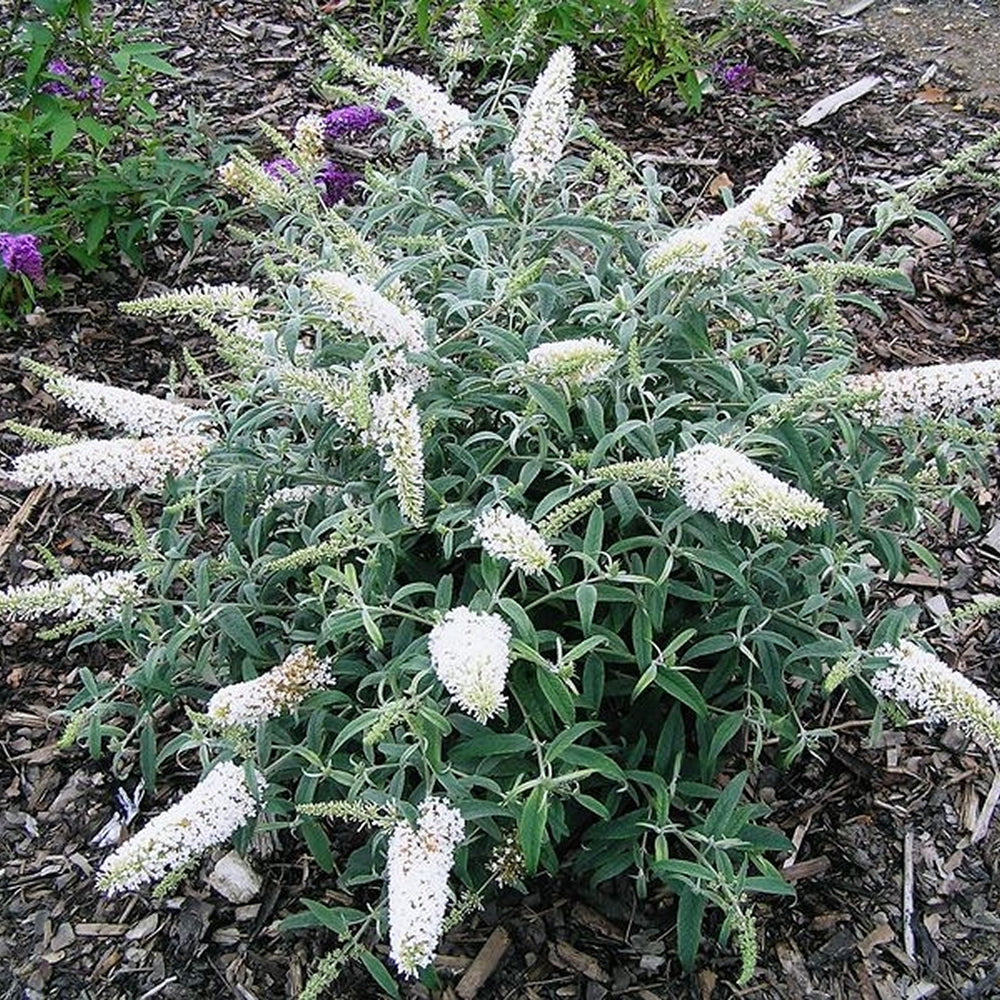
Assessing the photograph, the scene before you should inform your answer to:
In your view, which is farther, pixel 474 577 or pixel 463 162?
pixel 463 162

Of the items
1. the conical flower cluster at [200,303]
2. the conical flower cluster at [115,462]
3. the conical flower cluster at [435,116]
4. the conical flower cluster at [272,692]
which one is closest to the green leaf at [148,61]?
the conical flower cluster at [435,116]

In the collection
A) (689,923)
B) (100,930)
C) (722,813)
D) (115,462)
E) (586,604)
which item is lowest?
(100,930)

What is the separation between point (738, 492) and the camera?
86.6 inches

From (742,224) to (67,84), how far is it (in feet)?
9.84

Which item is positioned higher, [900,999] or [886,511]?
[886,511]

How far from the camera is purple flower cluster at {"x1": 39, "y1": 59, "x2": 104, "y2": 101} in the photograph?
4.53 metres

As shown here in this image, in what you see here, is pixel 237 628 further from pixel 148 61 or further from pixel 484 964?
pixel 148 61

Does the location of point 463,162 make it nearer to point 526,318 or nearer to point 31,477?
point 526,318

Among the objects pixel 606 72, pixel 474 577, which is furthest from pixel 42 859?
pixel 606 72

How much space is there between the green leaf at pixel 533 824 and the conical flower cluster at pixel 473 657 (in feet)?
0.84

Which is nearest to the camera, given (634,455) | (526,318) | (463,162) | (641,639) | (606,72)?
(641,639)

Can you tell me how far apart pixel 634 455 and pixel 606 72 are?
140 inches

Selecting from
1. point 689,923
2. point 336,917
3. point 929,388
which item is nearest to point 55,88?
A: point 336,917

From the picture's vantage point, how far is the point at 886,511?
3.07 metres
